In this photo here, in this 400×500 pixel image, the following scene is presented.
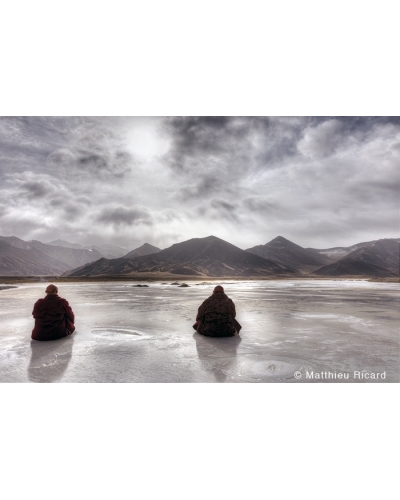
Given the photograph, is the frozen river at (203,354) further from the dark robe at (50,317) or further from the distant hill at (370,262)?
the distant hill at (370,262)

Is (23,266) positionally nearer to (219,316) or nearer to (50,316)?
(50,316)

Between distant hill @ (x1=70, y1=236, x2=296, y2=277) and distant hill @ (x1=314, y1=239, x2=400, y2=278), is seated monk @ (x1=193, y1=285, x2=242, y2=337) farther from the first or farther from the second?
distant hill @ (x1=314, y1=239, x2=400, y2=278)

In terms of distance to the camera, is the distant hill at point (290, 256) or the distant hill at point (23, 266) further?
the distant hill at point (290, 256)

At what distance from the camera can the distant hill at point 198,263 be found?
85.1 m

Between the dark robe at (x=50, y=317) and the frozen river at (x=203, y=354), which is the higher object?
the dark robe at (x=50, y=317)

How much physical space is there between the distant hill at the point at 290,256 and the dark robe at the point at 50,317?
103537 mm

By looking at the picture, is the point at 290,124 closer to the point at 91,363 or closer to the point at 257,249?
the point at 91,363

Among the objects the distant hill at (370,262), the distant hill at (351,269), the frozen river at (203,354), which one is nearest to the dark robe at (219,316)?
the frozen river at (203,354)

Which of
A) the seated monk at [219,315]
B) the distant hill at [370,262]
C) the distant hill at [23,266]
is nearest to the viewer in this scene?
the seated monk at [219,315]

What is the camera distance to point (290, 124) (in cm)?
922

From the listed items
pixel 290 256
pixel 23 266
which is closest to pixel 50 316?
pixel 23 266

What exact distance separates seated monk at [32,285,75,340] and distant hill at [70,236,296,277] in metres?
70.9

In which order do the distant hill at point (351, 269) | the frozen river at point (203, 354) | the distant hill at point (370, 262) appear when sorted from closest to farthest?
1. the frozen river at point (203, 354)
2. the distant hill at point (370, 262)
3. the distant hill at point (351, 269)

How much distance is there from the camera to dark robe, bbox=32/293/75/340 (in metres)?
5.36
